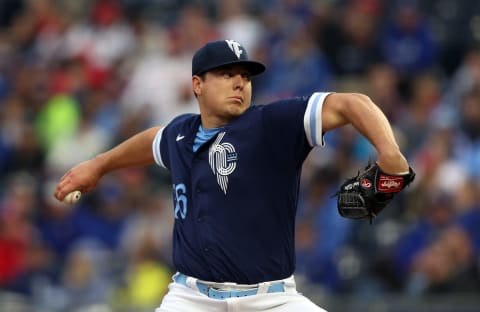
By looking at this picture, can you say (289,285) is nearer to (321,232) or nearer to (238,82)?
(238,82)

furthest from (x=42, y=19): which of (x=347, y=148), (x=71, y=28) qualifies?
(x=347, y=148)

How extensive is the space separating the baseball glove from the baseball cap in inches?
34.9

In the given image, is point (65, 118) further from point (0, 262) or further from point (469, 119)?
point (469, 119)

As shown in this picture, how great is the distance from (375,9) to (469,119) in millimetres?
2338

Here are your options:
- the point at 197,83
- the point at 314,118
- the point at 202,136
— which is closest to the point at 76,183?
the point at 202,136

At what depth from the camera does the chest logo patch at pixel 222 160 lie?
5.69 meters

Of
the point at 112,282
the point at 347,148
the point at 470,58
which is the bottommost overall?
the point at 112,282

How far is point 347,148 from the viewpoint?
10641mm

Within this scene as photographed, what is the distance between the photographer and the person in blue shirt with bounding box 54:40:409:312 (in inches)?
221

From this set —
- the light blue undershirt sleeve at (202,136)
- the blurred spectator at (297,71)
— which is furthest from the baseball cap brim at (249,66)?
the blurred spectator at (297,71)

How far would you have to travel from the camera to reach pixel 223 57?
5.76m

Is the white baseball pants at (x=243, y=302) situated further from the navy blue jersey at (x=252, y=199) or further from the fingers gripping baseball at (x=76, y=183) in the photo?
the fingers gripping baseball at (x=76, y=183)

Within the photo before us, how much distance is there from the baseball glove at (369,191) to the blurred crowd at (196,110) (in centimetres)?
399

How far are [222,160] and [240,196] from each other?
22cm
